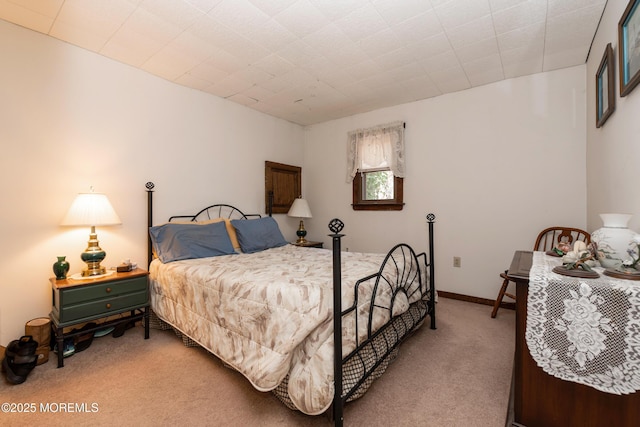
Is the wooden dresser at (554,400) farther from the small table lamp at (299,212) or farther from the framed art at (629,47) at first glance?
the small table lamp at (299,212)

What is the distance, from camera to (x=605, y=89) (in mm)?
2027

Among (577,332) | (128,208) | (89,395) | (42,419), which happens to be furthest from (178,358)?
(577,332)

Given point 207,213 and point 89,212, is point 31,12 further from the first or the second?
point 207,213

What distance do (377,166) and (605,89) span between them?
237cm

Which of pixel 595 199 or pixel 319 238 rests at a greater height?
pixel 595 199

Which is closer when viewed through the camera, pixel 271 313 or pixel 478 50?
pixel 271 313

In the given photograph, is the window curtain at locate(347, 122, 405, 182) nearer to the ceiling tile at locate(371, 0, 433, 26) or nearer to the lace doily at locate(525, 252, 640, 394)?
the ceiling tile at locate(371, 0, 433, 26)

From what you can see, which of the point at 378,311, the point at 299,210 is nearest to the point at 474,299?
the point at 378,311

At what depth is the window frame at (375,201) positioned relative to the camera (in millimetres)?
3863

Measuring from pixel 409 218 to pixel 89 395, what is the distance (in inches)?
139

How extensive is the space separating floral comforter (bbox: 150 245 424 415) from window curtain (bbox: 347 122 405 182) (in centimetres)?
193

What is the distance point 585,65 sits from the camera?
2732mm

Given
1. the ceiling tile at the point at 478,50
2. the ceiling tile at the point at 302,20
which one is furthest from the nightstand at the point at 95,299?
the ceiling tile at the point at 478,50

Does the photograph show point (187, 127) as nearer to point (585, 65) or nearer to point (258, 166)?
point (258, 166)
